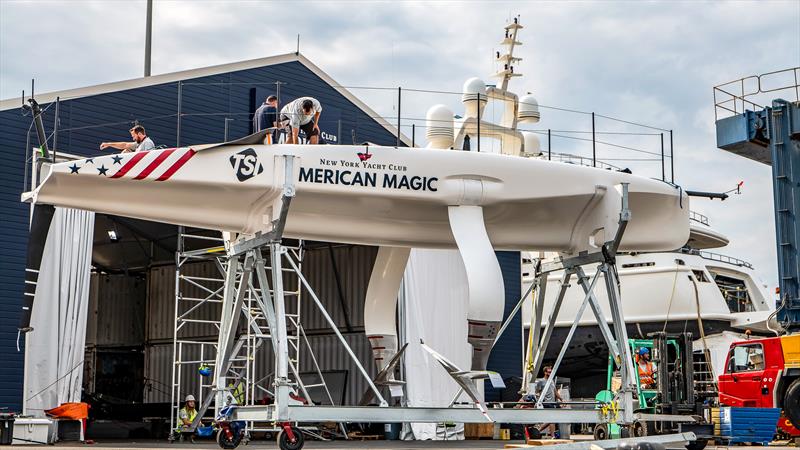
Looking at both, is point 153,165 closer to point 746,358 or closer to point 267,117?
point 267,117

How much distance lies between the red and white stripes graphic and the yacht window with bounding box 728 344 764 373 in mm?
14525

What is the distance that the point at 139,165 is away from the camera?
1308 cm

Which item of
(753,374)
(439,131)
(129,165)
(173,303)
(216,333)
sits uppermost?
(439,131)

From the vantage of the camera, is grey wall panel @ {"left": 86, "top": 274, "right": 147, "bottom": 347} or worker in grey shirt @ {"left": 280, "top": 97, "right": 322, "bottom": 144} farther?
grey wall panel @ {"left": 86, "top": 274, "right": 147, "bottom": 347}

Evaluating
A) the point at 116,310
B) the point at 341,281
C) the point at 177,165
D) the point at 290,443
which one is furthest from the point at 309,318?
the point at 177,165

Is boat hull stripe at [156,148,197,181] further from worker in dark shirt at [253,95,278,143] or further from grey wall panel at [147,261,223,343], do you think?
grey wall panel at [147,261,223,343]

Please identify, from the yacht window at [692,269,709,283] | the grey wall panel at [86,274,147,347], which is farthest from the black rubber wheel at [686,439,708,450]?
the grey wall panel at [86,274,147,347]

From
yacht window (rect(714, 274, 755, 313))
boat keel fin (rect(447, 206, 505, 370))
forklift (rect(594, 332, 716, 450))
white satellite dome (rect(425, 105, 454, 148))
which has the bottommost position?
forklift (rect(594, 332, 716, 450))

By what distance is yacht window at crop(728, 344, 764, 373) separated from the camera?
73.4ft

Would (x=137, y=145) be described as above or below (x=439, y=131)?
below

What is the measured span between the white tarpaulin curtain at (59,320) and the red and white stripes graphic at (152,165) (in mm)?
7827

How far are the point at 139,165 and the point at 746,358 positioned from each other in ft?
50.6

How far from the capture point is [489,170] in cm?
1453

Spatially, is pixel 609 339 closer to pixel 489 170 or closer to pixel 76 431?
pixel 489 170
